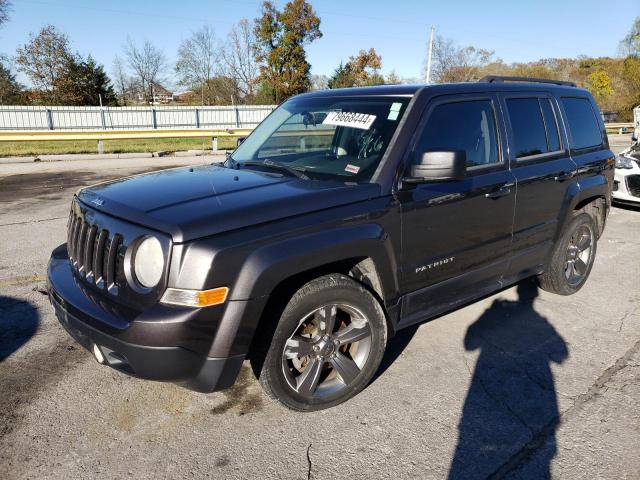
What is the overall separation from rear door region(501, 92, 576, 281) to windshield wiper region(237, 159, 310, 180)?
164 cm

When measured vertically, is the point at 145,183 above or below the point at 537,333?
above

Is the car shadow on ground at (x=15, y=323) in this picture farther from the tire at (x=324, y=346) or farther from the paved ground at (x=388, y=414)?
the tire at (x=324, y=346)

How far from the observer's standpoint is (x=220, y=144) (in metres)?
22.5

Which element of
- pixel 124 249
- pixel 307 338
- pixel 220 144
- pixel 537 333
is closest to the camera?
pixel 124 249

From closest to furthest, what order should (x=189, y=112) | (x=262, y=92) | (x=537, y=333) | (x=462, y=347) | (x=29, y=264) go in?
1. (x=462, y=347)
2. (x=537, y=333)
3. (x=29, y=264)
4. (x=189, y=112)
5. (x=262, y=92)

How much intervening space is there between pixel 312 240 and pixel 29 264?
13.8 feet

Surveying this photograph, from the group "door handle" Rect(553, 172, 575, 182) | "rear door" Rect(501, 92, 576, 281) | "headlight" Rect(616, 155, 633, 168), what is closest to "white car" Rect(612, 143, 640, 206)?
"headlight" Rect(616, 155, 633, 168)

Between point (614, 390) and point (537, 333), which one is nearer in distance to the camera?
point (614, 390)

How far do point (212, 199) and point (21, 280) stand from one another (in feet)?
10.8

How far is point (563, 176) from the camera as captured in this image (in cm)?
425

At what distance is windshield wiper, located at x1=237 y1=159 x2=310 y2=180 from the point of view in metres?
3.25

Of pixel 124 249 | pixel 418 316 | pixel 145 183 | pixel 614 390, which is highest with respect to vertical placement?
pixel 145 183

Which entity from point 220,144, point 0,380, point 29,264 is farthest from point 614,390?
point 220,144

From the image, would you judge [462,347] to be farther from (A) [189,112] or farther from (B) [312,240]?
(A) [189,112]
